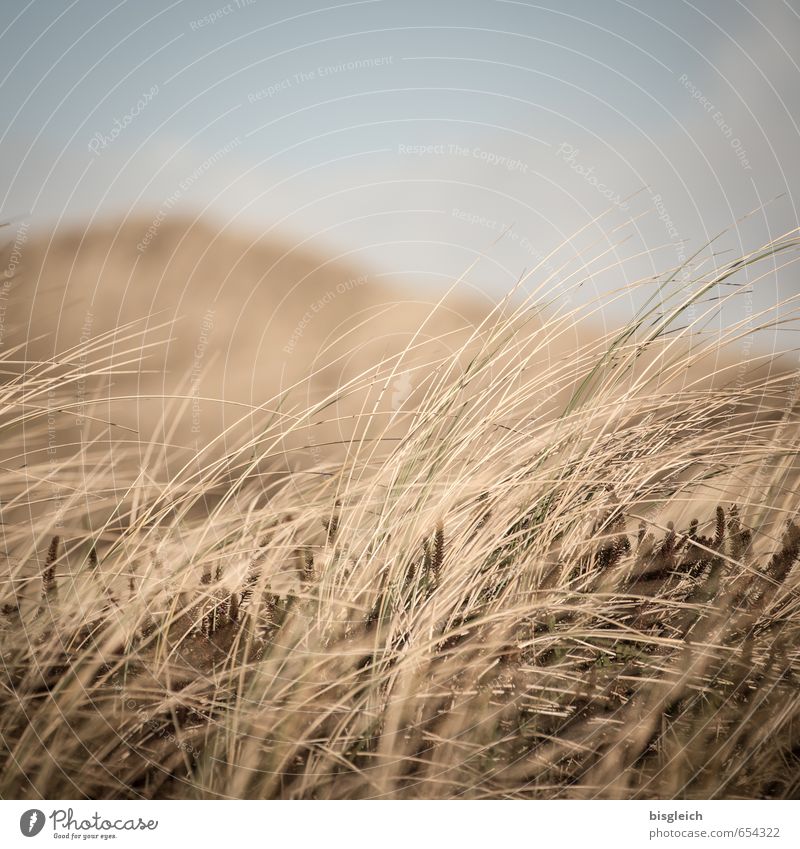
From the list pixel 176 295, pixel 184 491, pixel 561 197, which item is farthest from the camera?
pixel 176 295

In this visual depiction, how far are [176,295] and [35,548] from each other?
92.9 inches

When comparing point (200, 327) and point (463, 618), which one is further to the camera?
point (200, 327)

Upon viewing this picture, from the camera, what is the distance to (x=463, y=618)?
1.31 meters

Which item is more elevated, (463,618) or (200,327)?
(200,327)

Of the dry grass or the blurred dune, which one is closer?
the dry grass

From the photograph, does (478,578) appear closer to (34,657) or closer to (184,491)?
(184,491)

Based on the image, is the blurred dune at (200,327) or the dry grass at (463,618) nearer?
the dry grass at (463,618)

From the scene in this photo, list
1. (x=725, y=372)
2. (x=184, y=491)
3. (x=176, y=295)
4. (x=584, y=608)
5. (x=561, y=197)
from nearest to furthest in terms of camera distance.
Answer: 1. (x=584, y=608)
2. (x=184, y=491)
3. (x=725, y=372)
4. (x=561, y=197)
5. (x=176, y=295)

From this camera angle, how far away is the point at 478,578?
1.32 m

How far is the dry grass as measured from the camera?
1.24m

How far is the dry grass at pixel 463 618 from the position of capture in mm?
1242

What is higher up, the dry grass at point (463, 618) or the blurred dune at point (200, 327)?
the blurred dune at point (200, 327)
